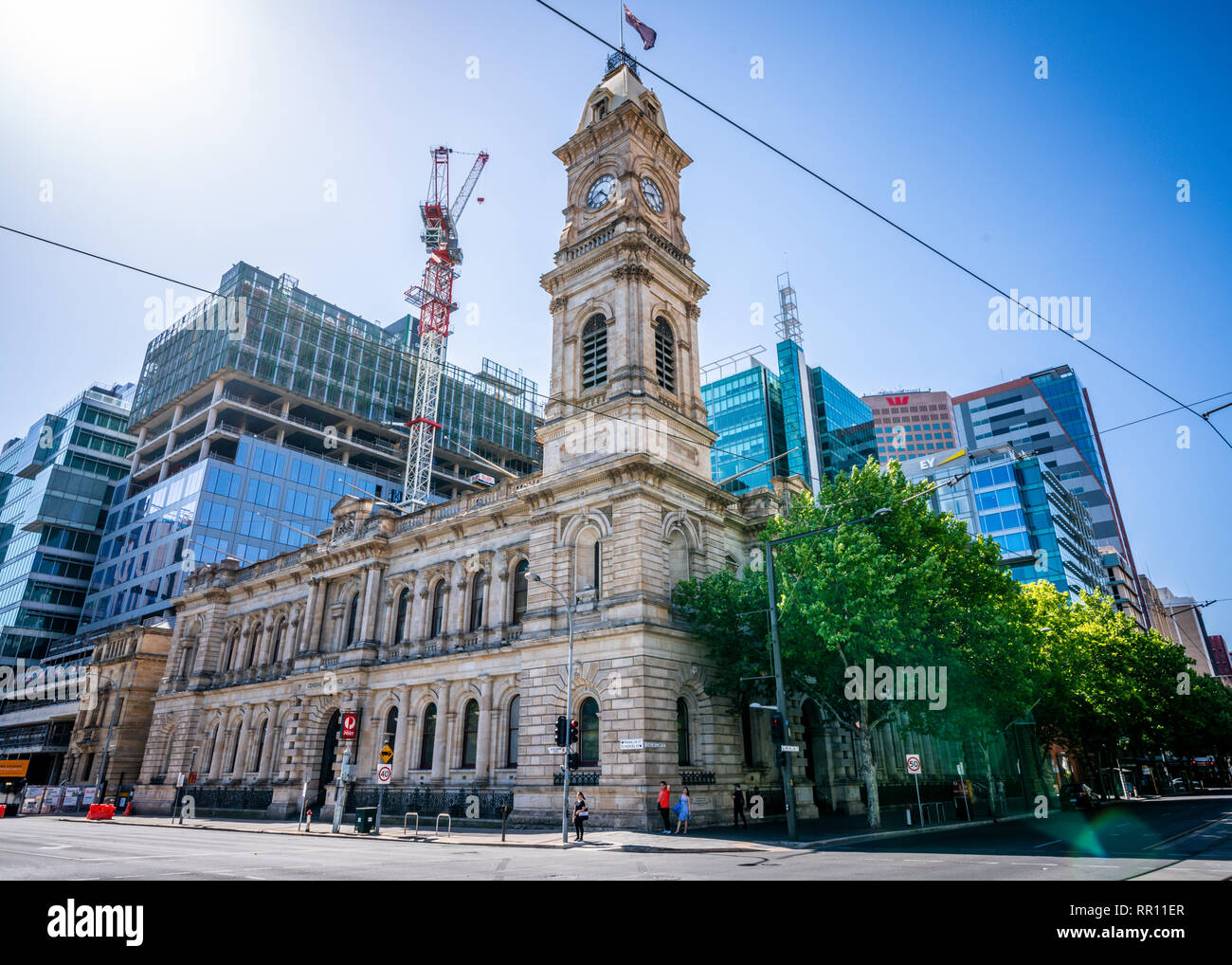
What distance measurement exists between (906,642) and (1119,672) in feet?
113

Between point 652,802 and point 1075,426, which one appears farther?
point 1075,426

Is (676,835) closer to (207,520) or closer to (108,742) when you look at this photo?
(108,742)

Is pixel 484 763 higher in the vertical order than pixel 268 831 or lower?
higher

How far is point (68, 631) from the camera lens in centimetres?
8700

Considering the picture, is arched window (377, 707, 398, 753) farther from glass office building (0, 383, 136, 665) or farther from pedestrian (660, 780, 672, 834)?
glass office building (0, 383, 136, 665)

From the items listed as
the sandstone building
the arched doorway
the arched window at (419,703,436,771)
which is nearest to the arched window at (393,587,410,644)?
the sandstone building

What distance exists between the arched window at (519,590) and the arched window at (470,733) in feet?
15.1

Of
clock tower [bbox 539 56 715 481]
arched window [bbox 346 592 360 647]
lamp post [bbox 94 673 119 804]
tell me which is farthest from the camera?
lamp post [bbox 94 673 119 804]

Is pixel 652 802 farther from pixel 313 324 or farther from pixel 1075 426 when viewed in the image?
pixel 1075 426

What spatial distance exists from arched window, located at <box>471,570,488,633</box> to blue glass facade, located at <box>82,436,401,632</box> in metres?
40.0

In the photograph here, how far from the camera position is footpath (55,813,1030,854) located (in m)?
21.5

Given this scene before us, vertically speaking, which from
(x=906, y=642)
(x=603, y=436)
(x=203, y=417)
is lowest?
(x=906, y=642)
